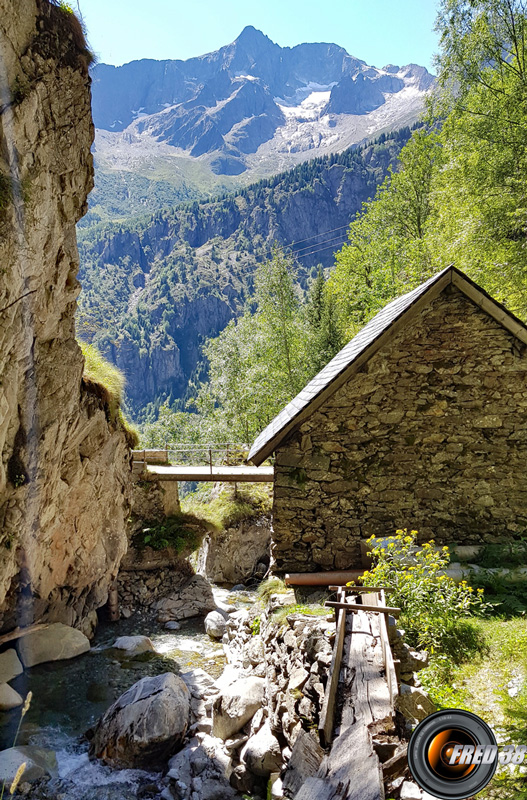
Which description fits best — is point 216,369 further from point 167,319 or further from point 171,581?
point 167,319

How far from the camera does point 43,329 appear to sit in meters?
7.79

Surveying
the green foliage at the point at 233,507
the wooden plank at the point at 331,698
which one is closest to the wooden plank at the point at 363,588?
the wooden plank at the point at 331,698

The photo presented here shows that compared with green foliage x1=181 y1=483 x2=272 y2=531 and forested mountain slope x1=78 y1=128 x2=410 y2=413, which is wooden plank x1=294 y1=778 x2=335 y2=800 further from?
forested mountain slope x1=78 y1=128 x2=410 y2=413

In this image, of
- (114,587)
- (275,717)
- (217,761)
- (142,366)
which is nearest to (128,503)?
(114,587)

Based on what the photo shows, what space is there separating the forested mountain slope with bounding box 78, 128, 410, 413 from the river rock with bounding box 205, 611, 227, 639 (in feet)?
393

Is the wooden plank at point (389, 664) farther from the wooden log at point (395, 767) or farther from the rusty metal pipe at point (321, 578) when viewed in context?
the rusty metal pipe at point (321, 578)

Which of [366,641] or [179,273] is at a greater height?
[179,273]

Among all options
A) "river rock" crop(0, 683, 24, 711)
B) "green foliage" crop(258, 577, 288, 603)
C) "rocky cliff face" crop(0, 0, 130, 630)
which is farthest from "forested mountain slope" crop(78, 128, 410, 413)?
"green foliage" crop(258, 577, 288, 603)

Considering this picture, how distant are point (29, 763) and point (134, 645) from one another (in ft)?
15.0

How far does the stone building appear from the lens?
24.5 ft

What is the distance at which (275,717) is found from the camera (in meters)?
4.53

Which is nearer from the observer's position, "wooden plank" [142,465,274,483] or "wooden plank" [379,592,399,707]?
"wooden plank" [379,592,399,707]

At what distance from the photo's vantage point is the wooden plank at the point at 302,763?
3279 mm

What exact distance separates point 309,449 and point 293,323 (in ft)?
57.3
